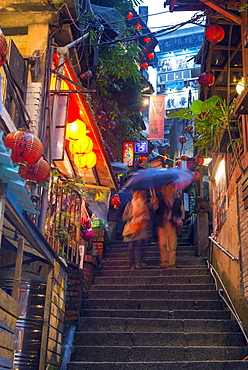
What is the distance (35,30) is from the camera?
10.0m

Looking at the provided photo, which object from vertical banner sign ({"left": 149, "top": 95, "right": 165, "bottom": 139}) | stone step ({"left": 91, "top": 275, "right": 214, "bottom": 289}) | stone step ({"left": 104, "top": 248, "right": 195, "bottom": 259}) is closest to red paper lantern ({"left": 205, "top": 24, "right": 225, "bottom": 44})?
stone step ({"left": 91, "top": 275, "right": 214, "bottom": 289})

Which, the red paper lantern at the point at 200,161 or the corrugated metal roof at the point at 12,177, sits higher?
the red paper lantern at the point at 200,161

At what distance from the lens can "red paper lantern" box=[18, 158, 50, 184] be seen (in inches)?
262

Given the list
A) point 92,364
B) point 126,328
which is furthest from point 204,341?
point 92,364

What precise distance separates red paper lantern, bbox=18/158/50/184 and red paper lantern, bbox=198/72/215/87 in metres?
6.64

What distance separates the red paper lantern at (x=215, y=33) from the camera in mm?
10570

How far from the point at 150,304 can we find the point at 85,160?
5.55 m

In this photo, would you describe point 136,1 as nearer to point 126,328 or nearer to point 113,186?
point 113,186

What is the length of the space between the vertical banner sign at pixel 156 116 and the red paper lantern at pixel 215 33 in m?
16.0

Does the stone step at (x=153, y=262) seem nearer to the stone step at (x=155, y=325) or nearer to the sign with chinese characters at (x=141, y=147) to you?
the stone step at (x=155, y=325)

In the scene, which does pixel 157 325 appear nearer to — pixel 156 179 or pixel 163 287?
pixel 163 287

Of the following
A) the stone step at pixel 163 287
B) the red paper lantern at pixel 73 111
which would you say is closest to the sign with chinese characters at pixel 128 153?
the red paper lantern at pixel 73 111

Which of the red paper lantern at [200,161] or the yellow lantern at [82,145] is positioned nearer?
the yellow lantern at [82,145]

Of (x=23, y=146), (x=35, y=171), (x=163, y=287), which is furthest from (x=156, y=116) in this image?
(x=23, y=146)
